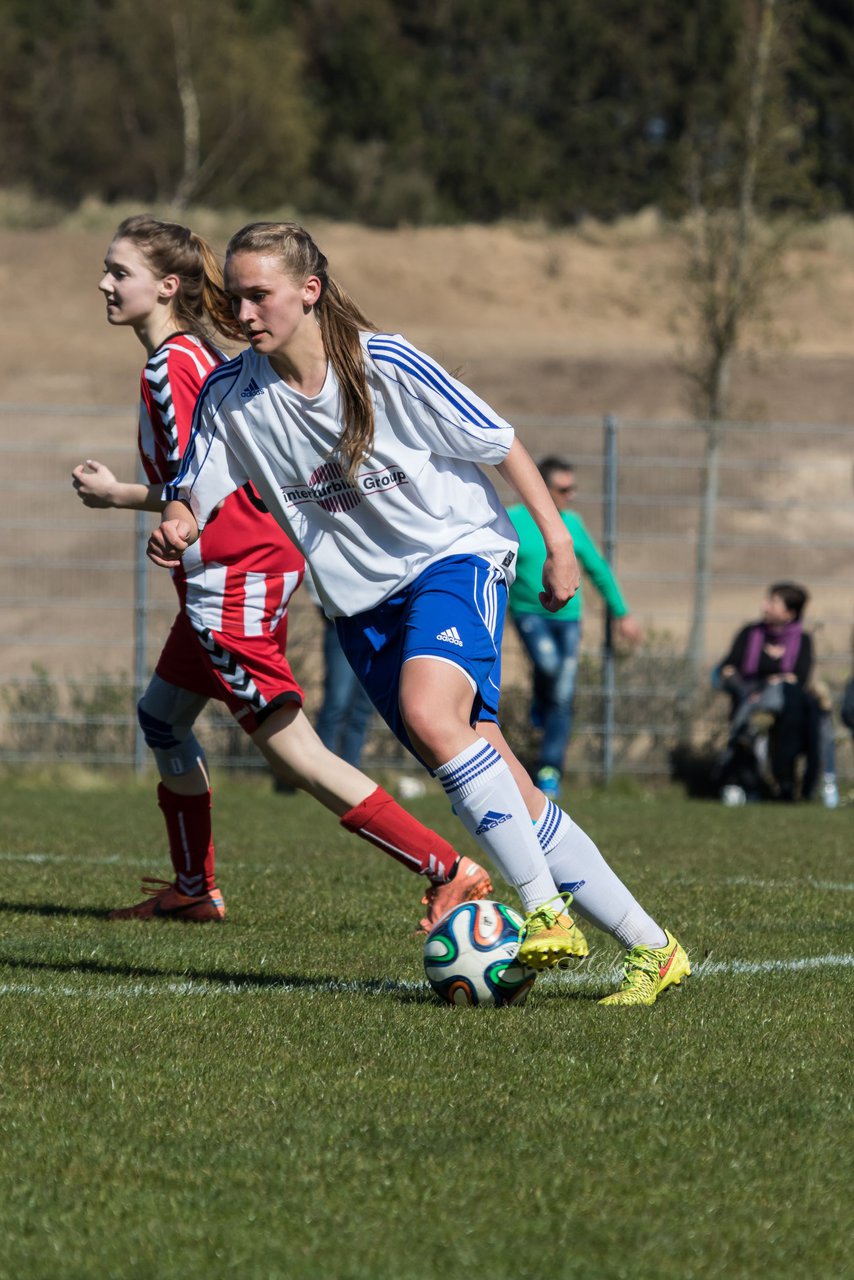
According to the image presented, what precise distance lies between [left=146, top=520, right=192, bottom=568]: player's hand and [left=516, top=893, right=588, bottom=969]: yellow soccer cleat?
1220 mm

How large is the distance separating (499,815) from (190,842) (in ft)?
6.67

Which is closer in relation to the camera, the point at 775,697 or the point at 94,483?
the point at 94,483

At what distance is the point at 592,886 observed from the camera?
4.58 metres

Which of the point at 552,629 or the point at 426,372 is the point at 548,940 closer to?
the point at 426,372

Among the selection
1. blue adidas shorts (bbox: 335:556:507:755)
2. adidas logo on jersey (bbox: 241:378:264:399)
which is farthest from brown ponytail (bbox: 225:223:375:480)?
blue adidas shorts (bbox: 335:556:507:755)

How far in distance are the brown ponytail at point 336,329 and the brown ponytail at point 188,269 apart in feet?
3.48

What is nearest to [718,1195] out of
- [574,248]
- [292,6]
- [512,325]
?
[512,325]

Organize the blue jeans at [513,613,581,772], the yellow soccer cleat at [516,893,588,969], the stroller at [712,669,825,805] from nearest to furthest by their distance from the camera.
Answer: the yellow soccer cleat at [516,893,588,969] < the blue jeans at [513,613,581,772] < the stroller at [712,669,825,805]

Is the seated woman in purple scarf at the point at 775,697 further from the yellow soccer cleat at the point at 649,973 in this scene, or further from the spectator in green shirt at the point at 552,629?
the yellow soccer cleat at the point at 649,973

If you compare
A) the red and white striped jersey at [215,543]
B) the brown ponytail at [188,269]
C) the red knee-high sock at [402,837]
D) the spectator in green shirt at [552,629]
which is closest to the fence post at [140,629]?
the spectator in green shirt at [552,629]

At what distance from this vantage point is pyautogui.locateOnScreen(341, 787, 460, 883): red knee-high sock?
4.94 meters

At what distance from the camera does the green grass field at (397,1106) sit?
270cm

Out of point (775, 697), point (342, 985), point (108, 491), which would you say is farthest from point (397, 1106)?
point (775, 697)

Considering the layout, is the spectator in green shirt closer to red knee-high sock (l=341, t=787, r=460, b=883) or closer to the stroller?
the stroller
